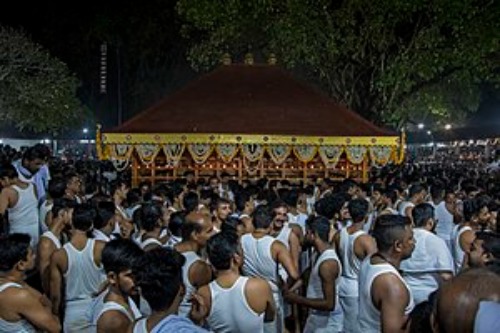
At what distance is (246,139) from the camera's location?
17.1 metres

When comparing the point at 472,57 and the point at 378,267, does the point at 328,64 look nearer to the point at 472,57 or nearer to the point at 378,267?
the point at 472,57

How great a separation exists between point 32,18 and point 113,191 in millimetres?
25278

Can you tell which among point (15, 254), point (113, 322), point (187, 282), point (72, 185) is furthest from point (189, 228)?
point (72, 185)

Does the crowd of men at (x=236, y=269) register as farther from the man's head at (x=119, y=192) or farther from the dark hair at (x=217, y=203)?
the man's head at (x=119, y=192)

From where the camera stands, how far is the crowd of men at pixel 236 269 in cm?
394

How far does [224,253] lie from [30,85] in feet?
68.4

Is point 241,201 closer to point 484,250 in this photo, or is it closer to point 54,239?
point 54,239

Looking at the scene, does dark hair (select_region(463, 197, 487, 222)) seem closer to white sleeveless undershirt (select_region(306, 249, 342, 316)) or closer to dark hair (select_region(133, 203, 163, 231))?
white sleeveless undershirt (select_region(306, 249, 342, 316))

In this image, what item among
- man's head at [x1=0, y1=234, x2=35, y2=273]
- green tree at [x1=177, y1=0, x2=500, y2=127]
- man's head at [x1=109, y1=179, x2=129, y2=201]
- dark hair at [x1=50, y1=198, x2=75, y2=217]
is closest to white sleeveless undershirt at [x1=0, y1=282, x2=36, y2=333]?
man's head at [x1=0, y1=234, x2=35, y2=273]

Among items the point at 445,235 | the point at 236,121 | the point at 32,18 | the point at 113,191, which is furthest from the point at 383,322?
the point at 32,18

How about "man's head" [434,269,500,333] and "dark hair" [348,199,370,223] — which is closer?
"man's head" [434,269,500,333]

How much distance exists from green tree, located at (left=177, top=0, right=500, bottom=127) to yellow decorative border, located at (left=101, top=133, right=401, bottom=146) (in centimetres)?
423

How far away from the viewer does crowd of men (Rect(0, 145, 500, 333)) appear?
3943mm

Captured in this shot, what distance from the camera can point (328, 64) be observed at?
22.4 metres
